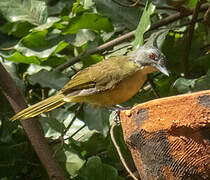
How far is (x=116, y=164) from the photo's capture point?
8.89 feet

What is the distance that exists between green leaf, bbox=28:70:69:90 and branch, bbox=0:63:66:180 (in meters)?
0.23

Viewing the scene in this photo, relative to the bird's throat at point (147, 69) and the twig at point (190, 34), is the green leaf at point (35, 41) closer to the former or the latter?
the bird's throat at point (147, 69)

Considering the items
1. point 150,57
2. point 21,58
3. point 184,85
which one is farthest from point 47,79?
point 184,85

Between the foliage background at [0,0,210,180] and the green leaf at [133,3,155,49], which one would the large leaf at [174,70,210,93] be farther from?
the green leaf at [133,3,155,49]

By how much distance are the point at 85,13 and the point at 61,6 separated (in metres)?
0.65

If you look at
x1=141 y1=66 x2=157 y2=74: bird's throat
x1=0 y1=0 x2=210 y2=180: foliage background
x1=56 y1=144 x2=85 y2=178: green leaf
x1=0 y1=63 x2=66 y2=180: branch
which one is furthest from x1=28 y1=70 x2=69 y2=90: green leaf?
x1=141 y1=66 x2=157 y2=74: bird's throat

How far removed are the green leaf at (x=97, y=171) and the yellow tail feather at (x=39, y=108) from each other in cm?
34

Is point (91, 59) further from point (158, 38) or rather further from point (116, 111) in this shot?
point (116, 111)

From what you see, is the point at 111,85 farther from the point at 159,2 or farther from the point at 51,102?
the point at 159,2

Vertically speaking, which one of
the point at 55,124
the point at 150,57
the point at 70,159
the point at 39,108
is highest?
the point at 150,57

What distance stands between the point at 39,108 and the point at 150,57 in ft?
1.95

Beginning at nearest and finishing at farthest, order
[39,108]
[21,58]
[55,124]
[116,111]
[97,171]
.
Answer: [116,111] → [97,171] → [39,108] → [55,124] → [21,58]

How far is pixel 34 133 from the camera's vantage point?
8.27 ft

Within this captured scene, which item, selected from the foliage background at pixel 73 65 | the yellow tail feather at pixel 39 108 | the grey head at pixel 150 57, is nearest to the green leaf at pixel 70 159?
the foliage background at pixel 73 65
